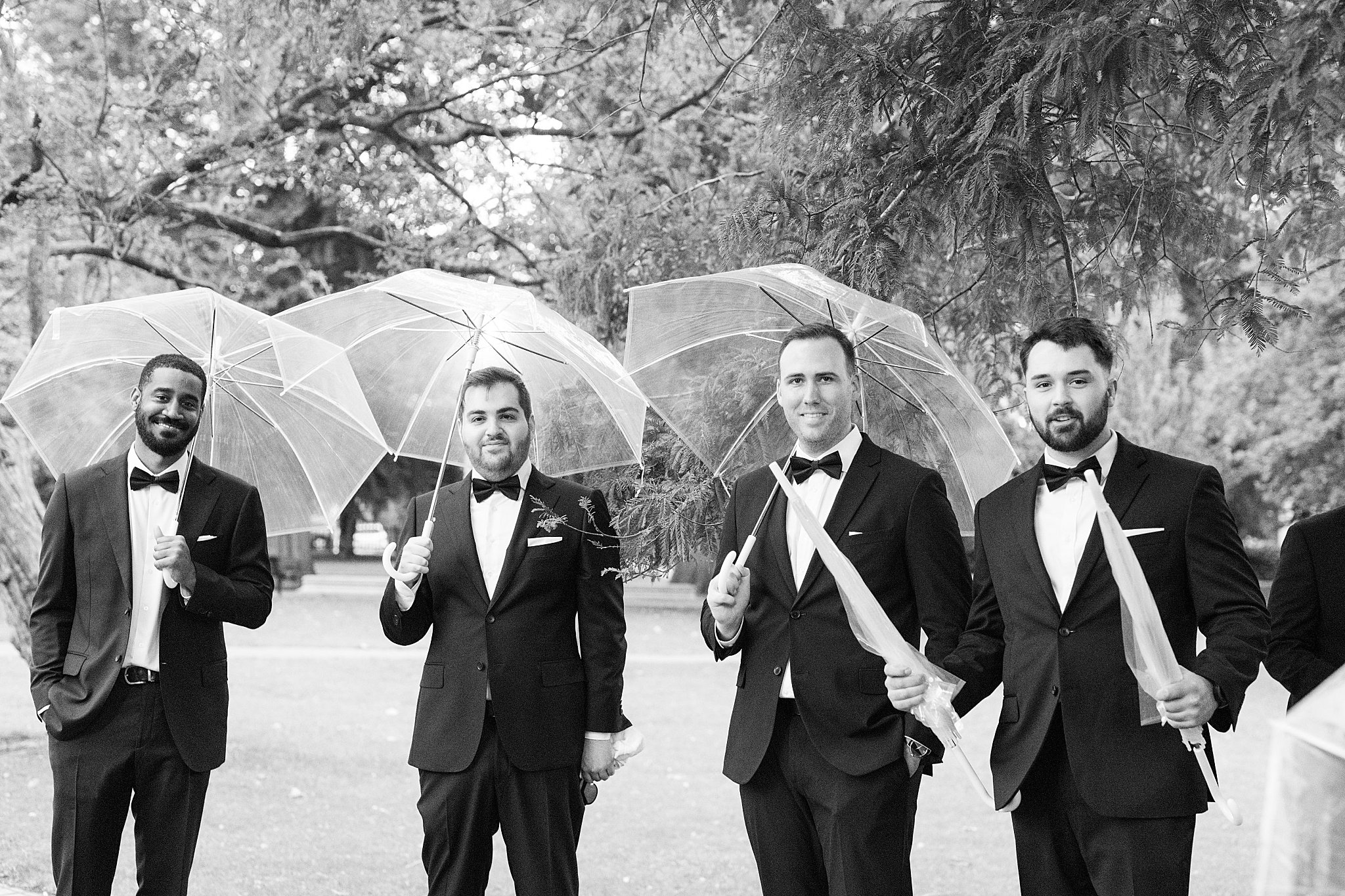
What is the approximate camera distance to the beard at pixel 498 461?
4.64 m

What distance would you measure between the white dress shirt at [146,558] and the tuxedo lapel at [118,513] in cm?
2

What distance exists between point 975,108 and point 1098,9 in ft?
2.00

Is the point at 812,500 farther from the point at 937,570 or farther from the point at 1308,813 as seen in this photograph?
the point at 1308,813

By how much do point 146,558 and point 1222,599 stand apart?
3562 millimetres

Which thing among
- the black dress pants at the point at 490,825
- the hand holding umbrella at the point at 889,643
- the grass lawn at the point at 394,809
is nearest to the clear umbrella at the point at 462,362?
the black dress pants at the point at 490,825

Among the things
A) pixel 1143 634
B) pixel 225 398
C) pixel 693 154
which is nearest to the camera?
pixel 1143 634

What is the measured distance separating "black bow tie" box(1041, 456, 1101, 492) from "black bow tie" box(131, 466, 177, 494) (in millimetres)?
3012

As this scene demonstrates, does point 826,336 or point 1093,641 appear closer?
point 1093,641

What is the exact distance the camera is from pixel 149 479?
4.72m

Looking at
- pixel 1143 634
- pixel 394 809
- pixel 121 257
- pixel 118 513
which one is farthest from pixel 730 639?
pixel 121 257

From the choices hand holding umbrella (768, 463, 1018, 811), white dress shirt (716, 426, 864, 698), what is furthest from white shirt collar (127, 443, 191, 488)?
hand holding umbrella (768, 463, 1018, 811)

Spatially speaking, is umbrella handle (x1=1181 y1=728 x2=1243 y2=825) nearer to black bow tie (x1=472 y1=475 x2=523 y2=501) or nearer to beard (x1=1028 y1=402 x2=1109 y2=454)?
beard (x1=1028 y1=402 x2=1109 y2=454)

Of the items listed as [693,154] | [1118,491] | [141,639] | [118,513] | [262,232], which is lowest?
[141,639]

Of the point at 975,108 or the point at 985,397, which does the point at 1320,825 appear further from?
the point at 985,397
